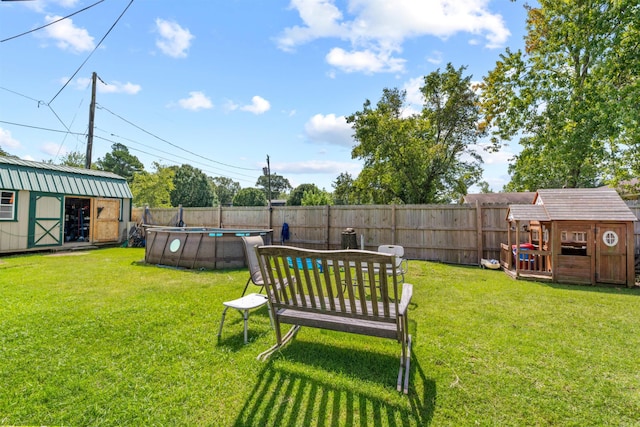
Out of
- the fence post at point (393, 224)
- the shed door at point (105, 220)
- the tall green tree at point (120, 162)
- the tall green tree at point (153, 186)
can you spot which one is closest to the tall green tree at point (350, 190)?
the fence post at point (393, 224)

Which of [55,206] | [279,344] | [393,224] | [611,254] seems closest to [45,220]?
[55,206]

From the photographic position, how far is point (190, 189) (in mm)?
34656

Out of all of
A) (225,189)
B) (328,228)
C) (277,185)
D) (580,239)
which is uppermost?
(277,185)

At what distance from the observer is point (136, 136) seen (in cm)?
1833

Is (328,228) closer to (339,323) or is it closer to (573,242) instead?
(573,242)

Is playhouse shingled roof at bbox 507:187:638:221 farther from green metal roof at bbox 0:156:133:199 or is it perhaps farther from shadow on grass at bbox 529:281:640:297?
green metal roof at bbox 0:156:133:199

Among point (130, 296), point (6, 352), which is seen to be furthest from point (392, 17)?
point (6, 352)

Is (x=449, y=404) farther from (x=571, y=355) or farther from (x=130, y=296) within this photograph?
(x=130, y=296)

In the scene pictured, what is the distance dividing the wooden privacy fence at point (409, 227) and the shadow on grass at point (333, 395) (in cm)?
442

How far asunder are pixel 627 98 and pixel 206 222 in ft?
51.7

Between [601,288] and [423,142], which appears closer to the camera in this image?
[601,288]

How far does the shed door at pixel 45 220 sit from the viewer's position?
403 inches

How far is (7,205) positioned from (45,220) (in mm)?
1171

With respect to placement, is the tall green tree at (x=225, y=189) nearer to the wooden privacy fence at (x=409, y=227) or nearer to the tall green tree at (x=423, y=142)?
the tall green tree at (x=423, y=142)
